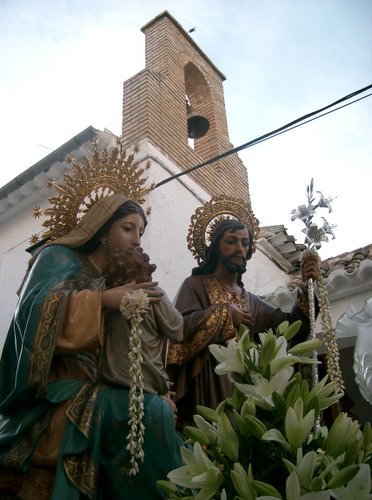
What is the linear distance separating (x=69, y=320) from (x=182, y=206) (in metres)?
3.84

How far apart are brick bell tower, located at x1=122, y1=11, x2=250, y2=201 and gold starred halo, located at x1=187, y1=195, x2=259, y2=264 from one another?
84.2 inches

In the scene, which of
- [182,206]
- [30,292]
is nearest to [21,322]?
[30,292]

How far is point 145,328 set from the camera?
3139mm

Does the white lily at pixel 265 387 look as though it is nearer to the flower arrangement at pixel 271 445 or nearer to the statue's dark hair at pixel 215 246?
the flower arrangement at pixel 271 445

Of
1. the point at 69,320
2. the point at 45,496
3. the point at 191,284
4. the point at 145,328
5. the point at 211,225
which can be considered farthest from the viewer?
the point at 211,225

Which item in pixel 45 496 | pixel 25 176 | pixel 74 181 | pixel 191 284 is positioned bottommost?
pixel 45 496

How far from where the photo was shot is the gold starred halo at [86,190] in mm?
3811

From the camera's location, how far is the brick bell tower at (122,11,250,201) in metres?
7.09

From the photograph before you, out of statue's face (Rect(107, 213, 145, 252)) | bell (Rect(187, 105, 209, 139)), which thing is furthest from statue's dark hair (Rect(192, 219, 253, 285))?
bell (Rect(187, 105, 209, 139))

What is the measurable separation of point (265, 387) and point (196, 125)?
6740 mm

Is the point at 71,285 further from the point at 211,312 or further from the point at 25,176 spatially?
the point at 25,176

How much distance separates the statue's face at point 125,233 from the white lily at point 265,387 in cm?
150

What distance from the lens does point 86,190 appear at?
385 centimetres

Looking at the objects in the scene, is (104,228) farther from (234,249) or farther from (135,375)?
(234,249)
